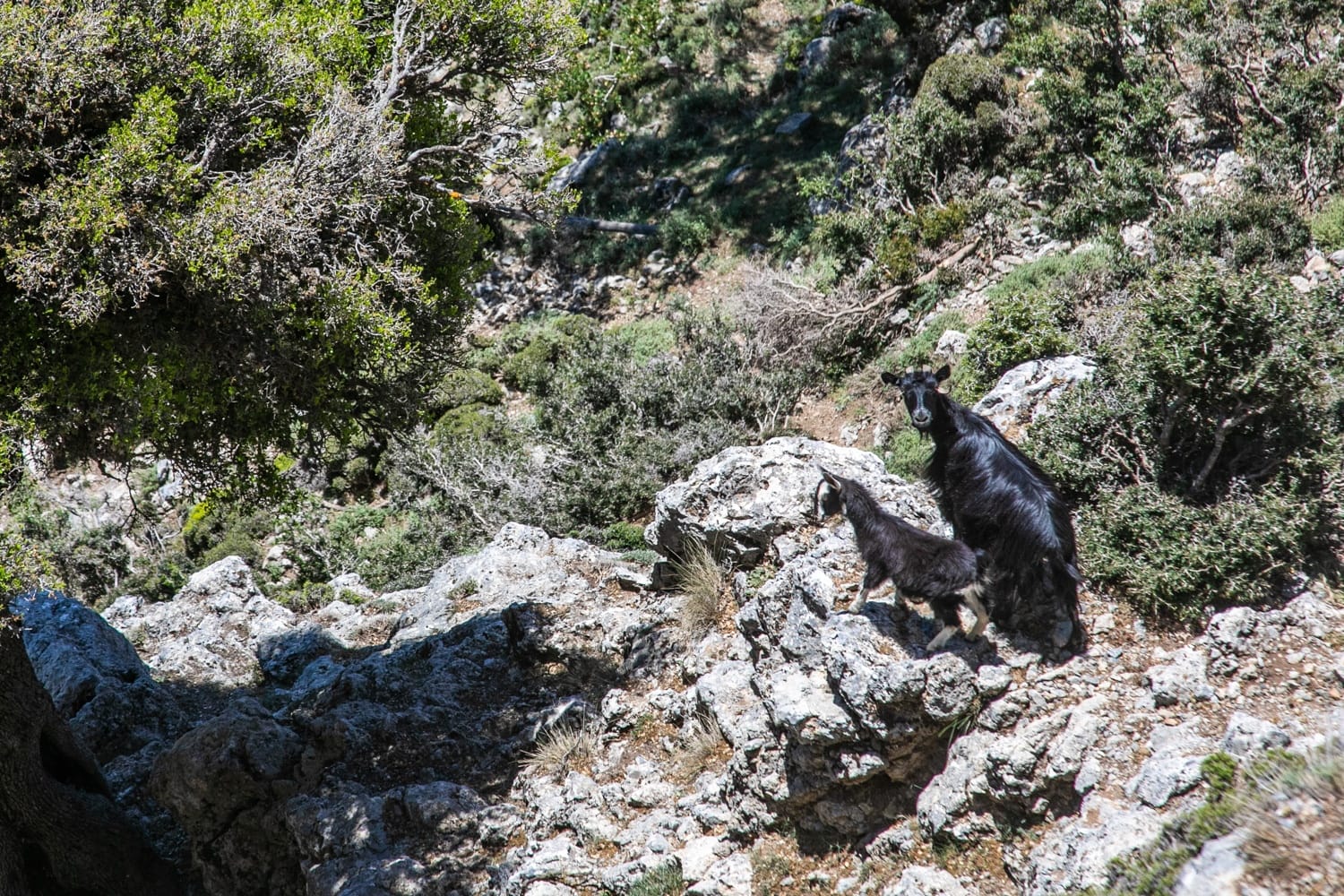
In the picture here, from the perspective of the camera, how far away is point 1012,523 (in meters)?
7.05

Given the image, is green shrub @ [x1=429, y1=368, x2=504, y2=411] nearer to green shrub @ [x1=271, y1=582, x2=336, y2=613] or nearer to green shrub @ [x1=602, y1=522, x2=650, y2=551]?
green shrub @ [x1=271, y1=582, x2=336, y2=613]

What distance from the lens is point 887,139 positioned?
19.1m

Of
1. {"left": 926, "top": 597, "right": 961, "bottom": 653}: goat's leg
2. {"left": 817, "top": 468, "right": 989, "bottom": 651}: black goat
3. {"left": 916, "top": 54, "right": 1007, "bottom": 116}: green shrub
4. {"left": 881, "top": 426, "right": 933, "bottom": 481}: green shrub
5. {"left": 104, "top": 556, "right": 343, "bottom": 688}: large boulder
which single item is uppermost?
{"left": 916, "top": 54, "right": 1007, "bottom": 116}: green shrub

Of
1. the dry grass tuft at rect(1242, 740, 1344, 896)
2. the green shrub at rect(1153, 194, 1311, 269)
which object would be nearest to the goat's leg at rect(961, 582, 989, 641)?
the dry grass tuft at rect(1242, 740, 1344, 896)

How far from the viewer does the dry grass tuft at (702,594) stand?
32.6 feet

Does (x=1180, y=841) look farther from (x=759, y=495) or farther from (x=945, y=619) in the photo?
(x=759, y=495)

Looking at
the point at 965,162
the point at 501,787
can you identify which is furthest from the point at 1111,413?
the point at 965,162

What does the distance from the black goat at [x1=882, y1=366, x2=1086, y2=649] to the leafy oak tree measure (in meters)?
5.19

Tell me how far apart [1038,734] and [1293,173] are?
37.3 ft

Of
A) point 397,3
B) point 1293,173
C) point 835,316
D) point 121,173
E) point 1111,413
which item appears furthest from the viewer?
point 835,316

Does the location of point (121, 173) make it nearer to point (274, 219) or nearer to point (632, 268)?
point (274, 219)

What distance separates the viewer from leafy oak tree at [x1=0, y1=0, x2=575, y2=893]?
7.25 metres

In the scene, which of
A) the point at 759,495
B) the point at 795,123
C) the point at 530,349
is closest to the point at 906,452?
the point at 759,495

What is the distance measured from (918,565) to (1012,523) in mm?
804
